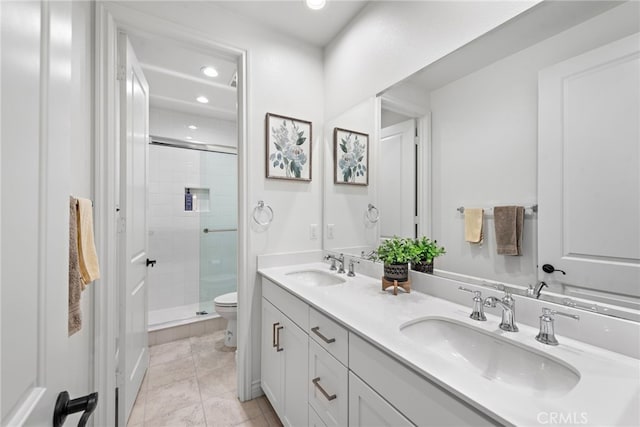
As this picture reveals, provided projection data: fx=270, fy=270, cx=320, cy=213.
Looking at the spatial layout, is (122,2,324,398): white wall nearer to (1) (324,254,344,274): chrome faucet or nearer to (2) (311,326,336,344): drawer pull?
(1) (324,254,344,274): chrome faucet

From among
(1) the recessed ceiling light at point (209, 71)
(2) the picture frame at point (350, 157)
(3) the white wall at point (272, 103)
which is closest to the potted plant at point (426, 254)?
(2) the picture frame at point (350, 157)

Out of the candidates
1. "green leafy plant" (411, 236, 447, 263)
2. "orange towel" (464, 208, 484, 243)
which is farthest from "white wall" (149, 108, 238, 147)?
"orange towel" (464, 208, 484, 243)

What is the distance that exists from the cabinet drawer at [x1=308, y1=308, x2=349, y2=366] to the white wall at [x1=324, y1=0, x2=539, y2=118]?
4.18 ft

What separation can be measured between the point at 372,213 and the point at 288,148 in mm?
751

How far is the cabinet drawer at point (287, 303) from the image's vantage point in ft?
4.04

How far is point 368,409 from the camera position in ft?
2.76

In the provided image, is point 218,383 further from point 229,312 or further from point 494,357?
point 494,357

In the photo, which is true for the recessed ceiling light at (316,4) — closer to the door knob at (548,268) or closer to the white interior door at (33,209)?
the white interior door at (33,209)

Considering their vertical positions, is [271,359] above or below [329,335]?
below

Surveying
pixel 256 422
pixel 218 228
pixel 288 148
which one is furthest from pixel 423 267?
pixel 218 228

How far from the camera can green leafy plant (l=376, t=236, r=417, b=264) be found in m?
1.30

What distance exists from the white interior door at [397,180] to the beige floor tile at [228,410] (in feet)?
4.39
